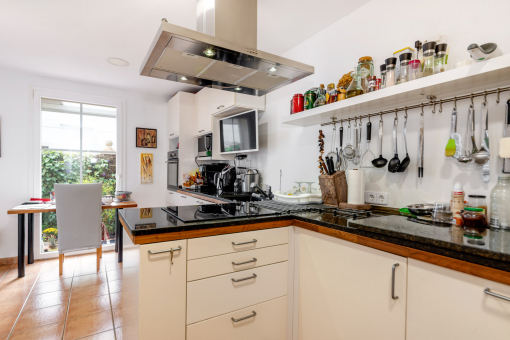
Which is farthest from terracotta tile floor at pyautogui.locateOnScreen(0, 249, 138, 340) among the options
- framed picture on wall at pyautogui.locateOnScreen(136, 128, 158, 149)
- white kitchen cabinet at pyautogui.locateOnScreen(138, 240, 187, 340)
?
framed picture on wall at pyautogui.locateOnScreen(136, 128, 158, 149)

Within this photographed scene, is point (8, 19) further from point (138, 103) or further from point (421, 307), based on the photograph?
point (421, 307)

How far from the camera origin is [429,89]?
1.39 m

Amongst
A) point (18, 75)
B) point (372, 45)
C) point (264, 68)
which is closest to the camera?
point (264, 68)

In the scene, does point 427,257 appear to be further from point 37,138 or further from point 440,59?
point 37,138

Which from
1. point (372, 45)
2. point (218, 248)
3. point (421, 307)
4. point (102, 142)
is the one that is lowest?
point (421, 307)

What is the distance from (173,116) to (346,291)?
367 cm

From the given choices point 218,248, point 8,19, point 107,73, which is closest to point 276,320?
point 218,248

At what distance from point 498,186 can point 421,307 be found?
0.73 metres

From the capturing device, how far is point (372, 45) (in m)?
1.95

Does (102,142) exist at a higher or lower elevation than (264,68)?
lower

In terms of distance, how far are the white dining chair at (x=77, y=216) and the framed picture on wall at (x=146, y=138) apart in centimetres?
137

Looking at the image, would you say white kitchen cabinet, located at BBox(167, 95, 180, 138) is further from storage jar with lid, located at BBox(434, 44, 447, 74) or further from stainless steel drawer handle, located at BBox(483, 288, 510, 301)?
stainless steel drawer handle, located at BBox(483, 288, 510, 301)

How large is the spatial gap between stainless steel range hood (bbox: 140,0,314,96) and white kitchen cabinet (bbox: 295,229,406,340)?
1.03 m

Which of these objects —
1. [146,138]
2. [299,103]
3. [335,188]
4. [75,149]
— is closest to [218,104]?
[299,103]
